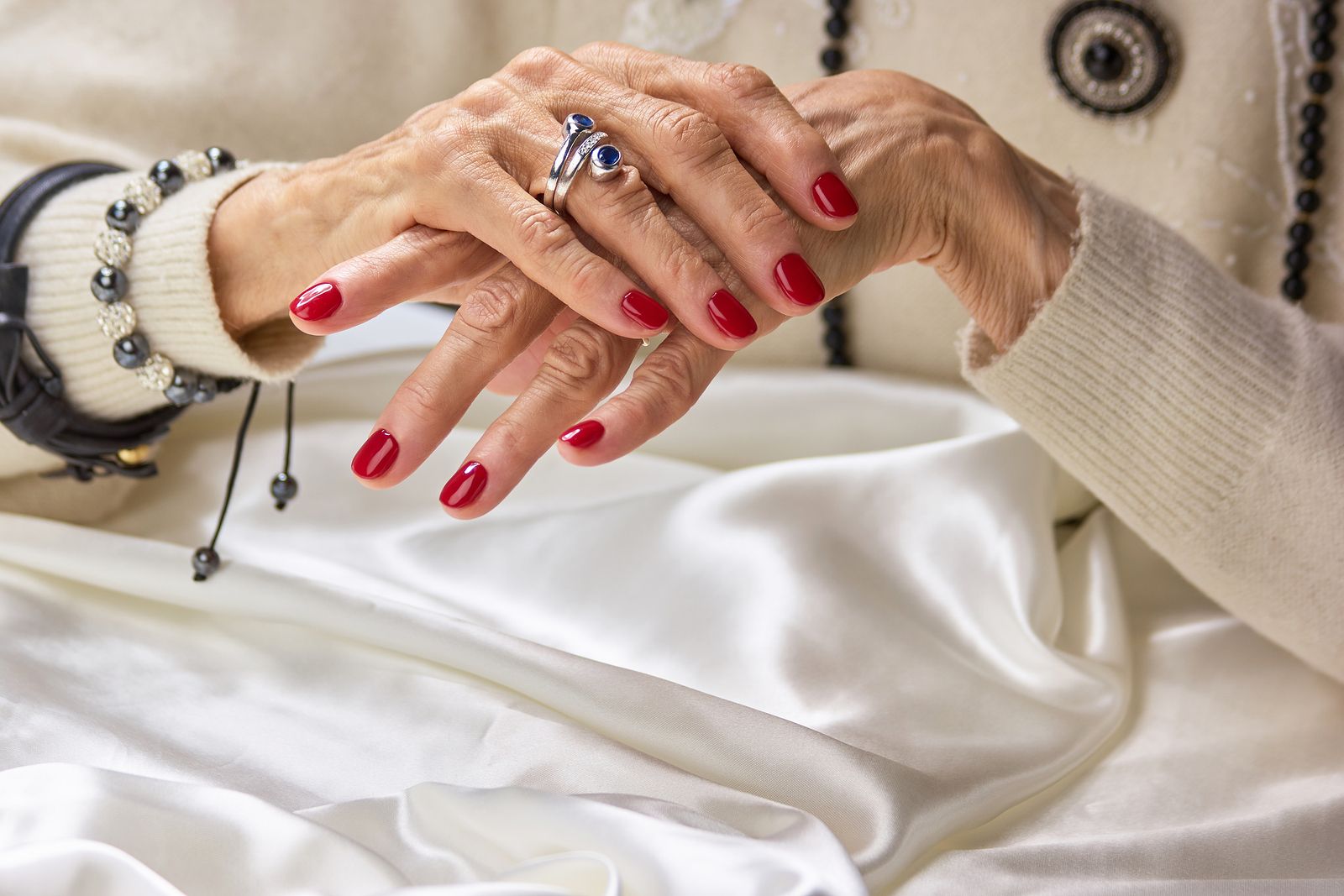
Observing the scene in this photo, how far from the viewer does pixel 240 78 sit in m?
1.18

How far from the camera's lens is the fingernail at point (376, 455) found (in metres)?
0.71

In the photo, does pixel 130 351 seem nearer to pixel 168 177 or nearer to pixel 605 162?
pixel 168 177

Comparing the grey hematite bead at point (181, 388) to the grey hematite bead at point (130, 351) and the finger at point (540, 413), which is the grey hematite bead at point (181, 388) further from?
the finger at point (540, 413)

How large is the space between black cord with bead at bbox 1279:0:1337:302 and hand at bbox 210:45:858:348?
1.90 ft

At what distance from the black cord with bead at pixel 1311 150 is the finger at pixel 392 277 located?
794mm

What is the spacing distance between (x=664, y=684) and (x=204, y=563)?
1.31ft

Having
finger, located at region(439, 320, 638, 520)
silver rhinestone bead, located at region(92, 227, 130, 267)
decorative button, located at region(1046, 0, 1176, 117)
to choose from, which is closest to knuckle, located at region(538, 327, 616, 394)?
finger, located at region(439, 320, 638, 520)

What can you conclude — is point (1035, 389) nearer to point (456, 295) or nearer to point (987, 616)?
point (987, 616)

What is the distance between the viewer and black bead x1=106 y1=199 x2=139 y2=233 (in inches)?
35.5

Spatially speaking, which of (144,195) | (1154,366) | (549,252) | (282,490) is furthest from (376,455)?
(1154,366)

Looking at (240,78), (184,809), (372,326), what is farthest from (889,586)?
(372,326)

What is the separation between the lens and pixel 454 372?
751mm

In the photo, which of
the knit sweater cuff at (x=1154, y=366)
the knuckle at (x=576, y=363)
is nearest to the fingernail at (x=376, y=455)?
the knuckle at (x=576, y=363)

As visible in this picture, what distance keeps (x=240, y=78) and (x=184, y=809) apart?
32.8 inches
